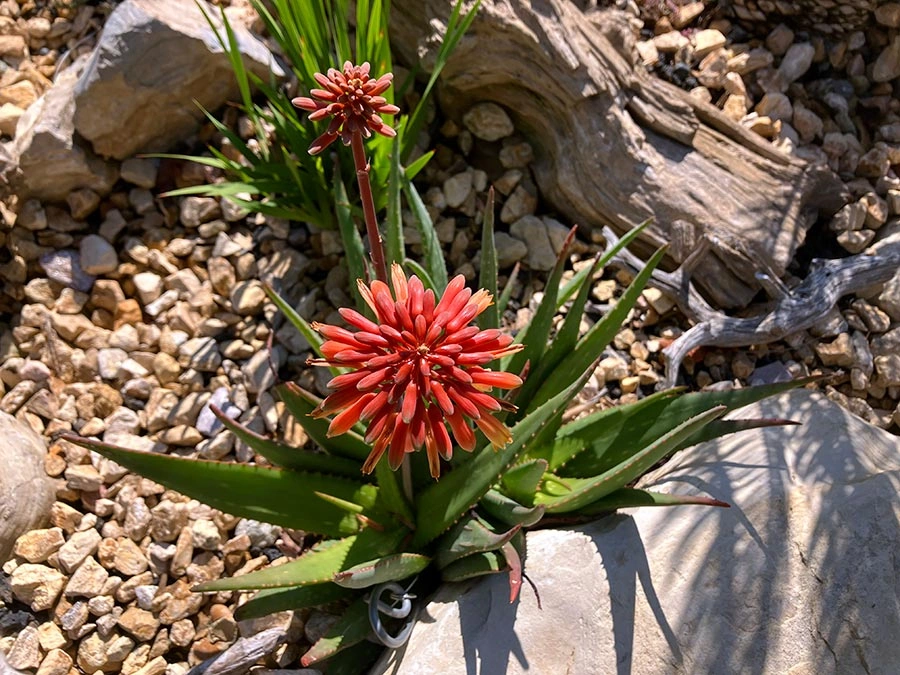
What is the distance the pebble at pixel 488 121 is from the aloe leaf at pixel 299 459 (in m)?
1.60

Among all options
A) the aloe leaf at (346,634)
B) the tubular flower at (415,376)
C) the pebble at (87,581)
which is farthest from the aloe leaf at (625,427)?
the pebble at (87,581)

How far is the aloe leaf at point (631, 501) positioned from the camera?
5.91 feet

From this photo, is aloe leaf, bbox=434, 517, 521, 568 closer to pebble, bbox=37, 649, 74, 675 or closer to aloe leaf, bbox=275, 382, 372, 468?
aloe leaf, bbox=275, 382, 372, 468

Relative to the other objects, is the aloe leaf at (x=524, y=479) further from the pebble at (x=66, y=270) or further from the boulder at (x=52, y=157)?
the boulder at (x=52, y=157)

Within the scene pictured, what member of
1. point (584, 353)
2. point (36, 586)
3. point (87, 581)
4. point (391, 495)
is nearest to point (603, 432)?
point (584, 353)

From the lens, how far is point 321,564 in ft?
6.52

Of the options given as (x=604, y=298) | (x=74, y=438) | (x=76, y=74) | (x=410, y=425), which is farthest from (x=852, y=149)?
(x=76, y=74)

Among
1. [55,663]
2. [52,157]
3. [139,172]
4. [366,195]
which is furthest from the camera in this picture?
[139,172]

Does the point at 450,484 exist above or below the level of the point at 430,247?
below

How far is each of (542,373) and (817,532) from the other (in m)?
0.86

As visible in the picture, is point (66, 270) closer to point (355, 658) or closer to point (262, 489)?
point (262, 489)

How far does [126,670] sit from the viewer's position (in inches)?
92.0

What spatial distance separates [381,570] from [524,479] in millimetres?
437

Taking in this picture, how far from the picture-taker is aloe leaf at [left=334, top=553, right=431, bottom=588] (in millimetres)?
1736
